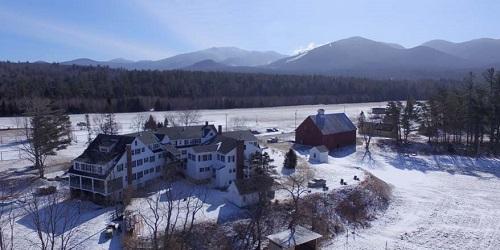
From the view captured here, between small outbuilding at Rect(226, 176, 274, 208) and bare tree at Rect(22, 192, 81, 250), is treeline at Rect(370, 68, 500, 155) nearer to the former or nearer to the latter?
small outbuilding at Rect(226, 176, 274, 208)

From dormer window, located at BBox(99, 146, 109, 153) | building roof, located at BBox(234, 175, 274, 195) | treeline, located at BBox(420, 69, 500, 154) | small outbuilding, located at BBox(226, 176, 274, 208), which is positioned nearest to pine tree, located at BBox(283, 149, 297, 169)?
building roof, located at BBox(234, 175, 274, 195)

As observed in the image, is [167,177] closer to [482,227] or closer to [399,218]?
[399,218]

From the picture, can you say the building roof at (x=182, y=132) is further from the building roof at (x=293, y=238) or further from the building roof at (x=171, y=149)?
the building roof at (x=293, y=238)

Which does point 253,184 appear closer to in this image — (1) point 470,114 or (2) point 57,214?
(2) point 57,214

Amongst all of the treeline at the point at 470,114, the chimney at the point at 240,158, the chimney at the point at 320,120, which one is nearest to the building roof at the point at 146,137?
the chimney at the point at 240,158

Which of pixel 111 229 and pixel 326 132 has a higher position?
pixel 326 132

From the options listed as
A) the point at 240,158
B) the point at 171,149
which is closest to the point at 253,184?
the point at 240,158
